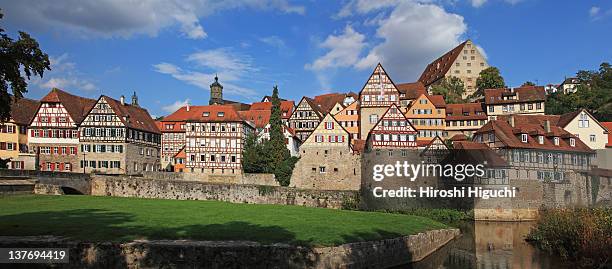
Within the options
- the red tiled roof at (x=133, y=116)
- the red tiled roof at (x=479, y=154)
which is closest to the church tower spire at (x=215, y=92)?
the red tiled roof at (x=133, y=116)

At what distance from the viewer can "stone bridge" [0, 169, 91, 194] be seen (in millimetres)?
38281

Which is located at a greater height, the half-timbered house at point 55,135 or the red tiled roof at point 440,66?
the red tiled roof at point 440,66

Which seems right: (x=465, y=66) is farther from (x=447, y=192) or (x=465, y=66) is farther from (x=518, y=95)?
(x=447, y=192)

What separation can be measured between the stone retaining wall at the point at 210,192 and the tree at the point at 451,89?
37663 mm

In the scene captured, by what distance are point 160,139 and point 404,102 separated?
34775 millimetres

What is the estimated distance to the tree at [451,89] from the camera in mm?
76688

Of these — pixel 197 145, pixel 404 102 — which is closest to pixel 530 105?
pixel 404 102

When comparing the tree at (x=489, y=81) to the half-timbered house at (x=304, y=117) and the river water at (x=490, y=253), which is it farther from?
the river water at (x=490, y=253)

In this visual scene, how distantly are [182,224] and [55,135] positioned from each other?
122ft

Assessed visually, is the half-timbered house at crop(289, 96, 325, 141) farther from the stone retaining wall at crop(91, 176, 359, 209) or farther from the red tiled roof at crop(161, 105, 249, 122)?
the stone retaining wall at crop(91, 176, 359, 209)

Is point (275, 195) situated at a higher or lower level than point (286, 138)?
lower

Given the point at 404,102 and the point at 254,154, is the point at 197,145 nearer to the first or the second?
the point at 254,154

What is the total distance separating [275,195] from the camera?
4544 cm

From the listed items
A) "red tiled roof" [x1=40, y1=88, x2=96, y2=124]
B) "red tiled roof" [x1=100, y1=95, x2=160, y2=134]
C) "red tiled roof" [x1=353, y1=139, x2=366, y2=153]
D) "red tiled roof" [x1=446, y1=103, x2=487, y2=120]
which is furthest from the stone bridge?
"red tiled roof" [x1=446, y1=103, x2=487, y2=120]
